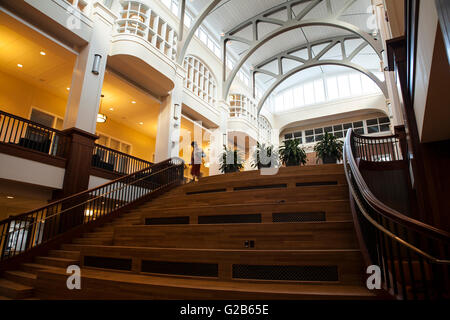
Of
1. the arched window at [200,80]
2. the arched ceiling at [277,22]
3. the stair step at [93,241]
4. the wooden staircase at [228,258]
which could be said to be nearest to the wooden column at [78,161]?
the stair step at [93,241]

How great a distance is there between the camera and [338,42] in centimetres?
1819

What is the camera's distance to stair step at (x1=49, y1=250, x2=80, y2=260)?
5324 mm

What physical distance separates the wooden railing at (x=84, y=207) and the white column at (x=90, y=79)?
207 cm

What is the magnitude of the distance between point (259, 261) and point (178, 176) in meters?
7.07

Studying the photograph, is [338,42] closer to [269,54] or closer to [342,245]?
[269,54]

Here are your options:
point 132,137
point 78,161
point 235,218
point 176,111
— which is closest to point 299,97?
point 132,137

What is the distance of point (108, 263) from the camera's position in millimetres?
4355

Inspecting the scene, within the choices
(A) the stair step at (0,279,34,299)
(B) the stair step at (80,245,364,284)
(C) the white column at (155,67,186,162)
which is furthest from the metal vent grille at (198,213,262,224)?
(C) the white column at (155,67,186,162)

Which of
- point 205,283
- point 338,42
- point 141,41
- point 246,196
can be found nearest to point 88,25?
point 141,41

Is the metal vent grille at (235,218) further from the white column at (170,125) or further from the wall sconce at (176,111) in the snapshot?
the wall sconce at (176,111)

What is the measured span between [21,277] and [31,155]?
3.37m

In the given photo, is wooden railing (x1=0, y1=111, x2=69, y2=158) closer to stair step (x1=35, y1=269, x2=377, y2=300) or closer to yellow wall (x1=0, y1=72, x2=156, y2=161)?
yellow wall (x1=0, y1=72, x2=156, y2=161)

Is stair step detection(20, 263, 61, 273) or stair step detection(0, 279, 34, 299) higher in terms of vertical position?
stair step detection(20, 263, 61, 273)

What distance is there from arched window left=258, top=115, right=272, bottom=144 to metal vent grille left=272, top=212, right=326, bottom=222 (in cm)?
1508
